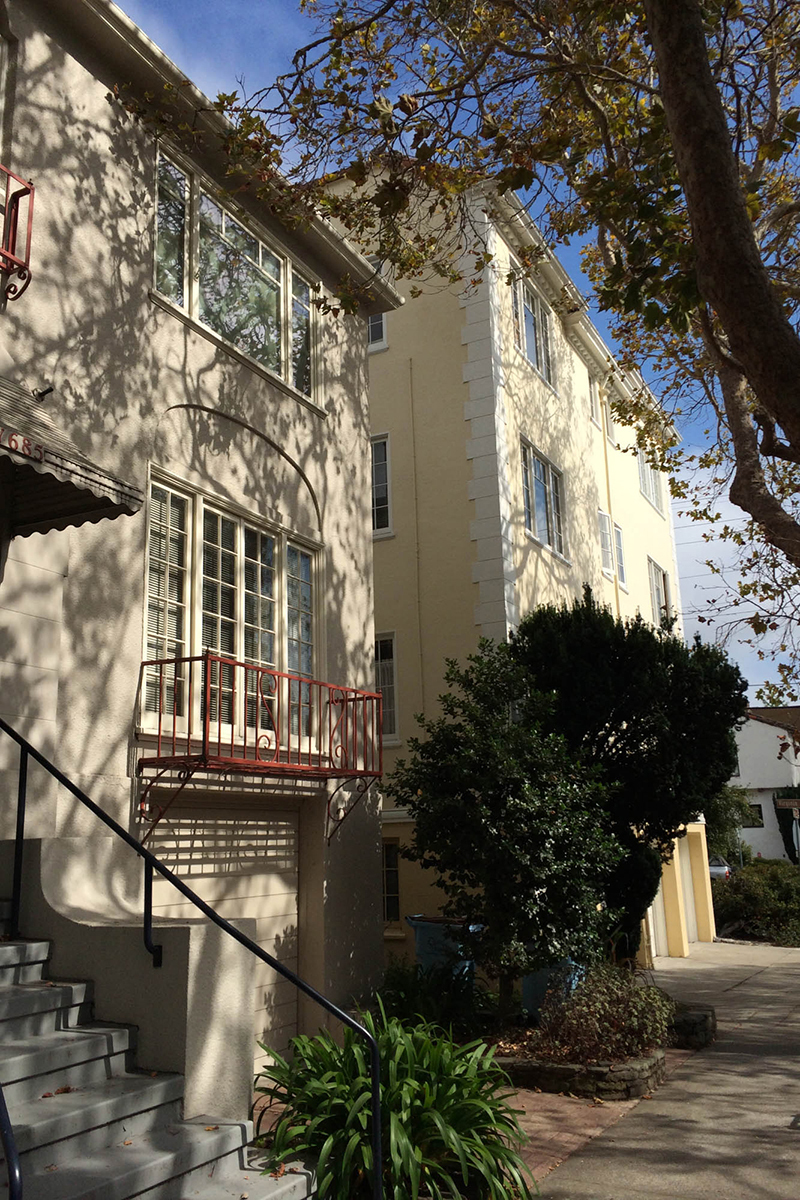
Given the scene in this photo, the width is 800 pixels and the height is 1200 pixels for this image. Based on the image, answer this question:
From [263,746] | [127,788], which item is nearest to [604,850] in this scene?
[263,746]

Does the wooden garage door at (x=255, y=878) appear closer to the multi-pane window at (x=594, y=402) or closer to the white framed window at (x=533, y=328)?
the white framed window at (x=533, y=328)

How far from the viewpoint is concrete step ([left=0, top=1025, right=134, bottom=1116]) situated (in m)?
5.46

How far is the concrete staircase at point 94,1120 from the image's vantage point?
5012 mm

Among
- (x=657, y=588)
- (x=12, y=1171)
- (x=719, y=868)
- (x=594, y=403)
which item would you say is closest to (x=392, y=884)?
(x=12, y=1171)

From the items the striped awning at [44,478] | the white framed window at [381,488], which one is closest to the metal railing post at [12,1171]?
the striped awning at [44,478]

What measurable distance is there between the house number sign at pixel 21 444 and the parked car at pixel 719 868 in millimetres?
26776

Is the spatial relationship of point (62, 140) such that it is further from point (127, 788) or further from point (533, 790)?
point (533, 790)

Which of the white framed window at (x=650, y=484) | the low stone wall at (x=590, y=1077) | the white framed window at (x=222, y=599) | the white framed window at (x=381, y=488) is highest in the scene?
the white framed window at (x=650, y=484)

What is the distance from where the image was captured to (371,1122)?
6.02 metres

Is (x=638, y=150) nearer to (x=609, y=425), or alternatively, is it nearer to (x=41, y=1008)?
(x=41, y=1008)

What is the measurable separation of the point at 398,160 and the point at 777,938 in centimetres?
2290

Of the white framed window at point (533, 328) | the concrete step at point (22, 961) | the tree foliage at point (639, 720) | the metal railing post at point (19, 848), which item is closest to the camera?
the concrete step at point (22, 961)

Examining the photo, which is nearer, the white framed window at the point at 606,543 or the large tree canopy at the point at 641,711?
the large tree canopy at the point at 641,711

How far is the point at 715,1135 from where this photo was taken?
8.39 metres
